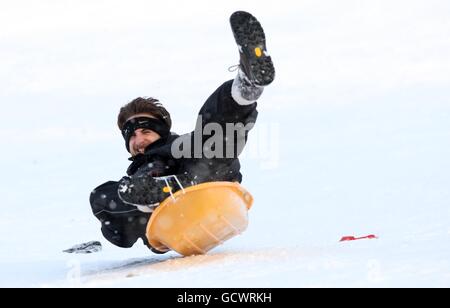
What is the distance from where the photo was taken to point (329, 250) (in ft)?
12.3

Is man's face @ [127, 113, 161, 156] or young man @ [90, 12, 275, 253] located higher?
man's face @ [127, 113, 161, 156]

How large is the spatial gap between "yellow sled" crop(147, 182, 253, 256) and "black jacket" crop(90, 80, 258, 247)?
13cm

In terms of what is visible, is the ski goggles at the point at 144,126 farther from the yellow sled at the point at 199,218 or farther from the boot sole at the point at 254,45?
the boot sole at the point at 254,45

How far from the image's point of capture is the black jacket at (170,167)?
12.6ft

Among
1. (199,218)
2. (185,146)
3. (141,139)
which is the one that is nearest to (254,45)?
(185,146)

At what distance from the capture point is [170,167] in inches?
167

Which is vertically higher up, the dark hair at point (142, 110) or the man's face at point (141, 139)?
the dark hair at point (142, 110)

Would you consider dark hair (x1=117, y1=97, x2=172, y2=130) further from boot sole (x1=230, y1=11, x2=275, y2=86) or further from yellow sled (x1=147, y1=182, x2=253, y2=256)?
boot sole (x1=230, y1=11, x2=275, y2=86)

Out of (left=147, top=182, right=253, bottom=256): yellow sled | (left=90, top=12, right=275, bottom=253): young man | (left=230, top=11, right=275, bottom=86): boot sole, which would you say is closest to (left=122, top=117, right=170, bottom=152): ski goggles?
(left=90, top=12, right=275, bottom=253): young man

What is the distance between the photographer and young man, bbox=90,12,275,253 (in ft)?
12.1

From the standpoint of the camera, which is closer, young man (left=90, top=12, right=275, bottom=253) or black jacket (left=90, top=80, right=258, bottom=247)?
young man (left=90, top=12, right=275, bottom=253)

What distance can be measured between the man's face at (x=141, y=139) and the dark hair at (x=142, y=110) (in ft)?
0.20

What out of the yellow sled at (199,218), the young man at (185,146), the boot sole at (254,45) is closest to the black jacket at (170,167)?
the young man at (185,146)

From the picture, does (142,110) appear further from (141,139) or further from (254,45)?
(254,45)
